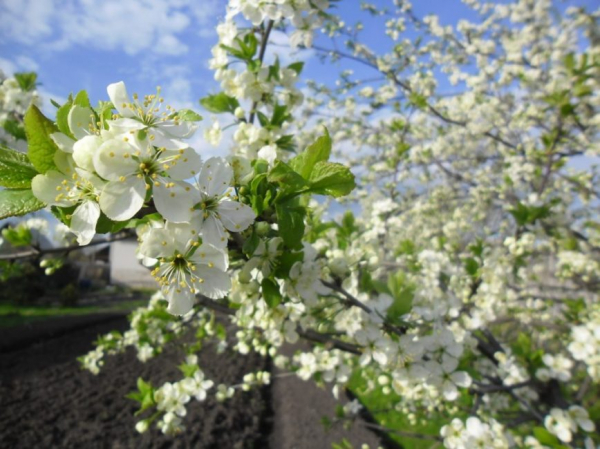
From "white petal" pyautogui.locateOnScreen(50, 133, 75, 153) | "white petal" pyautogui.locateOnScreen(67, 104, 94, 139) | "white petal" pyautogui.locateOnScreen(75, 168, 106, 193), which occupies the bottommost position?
"white petal" pyautogui.locateOnScreen(75, 168, 106, 193)

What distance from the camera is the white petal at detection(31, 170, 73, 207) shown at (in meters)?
0.75

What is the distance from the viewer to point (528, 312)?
533 centimetres

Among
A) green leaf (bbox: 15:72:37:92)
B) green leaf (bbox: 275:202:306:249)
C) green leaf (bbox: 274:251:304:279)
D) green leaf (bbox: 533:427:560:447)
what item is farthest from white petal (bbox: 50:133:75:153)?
green leaf (bbox: 15:72:37:92)

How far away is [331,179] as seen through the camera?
38.0 inches

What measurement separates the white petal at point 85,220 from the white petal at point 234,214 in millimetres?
243

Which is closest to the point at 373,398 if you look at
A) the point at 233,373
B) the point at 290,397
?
the point at 290,397

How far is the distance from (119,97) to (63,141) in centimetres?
15

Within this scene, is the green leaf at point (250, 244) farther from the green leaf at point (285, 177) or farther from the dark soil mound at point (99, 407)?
the dark soil mound at point (99, 407)

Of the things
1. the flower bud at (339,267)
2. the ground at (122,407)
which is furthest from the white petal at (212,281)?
the ground at (122,407)

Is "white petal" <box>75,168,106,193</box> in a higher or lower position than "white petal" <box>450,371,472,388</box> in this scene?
higher

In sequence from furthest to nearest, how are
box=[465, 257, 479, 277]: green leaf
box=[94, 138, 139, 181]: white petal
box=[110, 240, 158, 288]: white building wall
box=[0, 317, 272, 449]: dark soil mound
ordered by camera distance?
box=[110, 240, 158, 288]: white building wall
box=[0, 317, 272, 449]: dark soil mound
box=[465, 257, 479, 277]: green leaf
box=[94, 138, 139, 181]: white petal

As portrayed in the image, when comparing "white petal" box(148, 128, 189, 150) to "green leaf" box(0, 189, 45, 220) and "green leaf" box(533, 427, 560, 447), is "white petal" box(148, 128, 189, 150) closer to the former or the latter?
"green leaf" box(0, 189, 45, 220)

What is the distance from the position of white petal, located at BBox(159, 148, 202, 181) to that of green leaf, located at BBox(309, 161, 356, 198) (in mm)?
294

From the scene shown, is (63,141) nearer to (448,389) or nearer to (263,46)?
(263,46)
